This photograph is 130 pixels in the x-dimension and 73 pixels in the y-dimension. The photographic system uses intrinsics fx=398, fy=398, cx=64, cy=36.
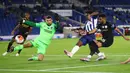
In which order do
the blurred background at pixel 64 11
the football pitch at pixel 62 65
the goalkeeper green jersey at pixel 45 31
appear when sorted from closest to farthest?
1. the football pitch at pixel 62 65
2. the goalkeeper green jersey at pixel 45 31
3. the blurred background at pixel 64 11

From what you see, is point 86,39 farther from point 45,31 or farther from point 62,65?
point 62,65

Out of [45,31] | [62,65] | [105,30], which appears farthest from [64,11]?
[62,65]

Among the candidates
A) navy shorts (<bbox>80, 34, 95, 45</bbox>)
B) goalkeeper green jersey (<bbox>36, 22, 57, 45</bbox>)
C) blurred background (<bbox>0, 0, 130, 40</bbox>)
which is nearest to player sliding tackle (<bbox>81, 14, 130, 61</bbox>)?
navy shorts (<bbox>80, 34, 95, 45</bbox>)

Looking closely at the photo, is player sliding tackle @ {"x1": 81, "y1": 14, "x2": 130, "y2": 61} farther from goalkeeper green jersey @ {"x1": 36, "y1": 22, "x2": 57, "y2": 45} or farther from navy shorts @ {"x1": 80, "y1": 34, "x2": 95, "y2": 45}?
goalkeeper green jersey @ {"x1": 36, "y1": 22, "x2": 57, "y2": 45}

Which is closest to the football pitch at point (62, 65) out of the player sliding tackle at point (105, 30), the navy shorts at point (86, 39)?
the player sliding tackle at point (105, 30)

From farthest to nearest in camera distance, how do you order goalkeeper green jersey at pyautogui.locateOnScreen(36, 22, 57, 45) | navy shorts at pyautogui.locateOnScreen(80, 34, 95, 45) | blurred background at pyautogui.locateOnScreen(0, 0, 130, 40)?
blurred background at pyautogui.locateOnScreen(0, 0, 130, 40) < goalkeeper green jersey at pyautogui.locateOnScreen(36, 22, 57, 45) < navy shorts at pyautogui.locateOnScreen(80, 34, 95, 45)

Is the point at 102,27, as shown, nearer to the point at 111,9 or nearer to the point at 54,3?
the point at 54,3

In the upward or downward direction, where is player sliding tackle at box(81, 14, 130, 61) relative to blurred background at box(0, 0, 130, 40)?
upward

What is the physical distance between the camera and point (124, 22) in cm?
5675

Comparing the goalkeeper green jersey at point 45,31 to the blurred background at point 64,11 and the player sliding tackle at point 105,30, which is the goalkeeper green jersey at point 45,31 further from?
the blurred background at point 64,11

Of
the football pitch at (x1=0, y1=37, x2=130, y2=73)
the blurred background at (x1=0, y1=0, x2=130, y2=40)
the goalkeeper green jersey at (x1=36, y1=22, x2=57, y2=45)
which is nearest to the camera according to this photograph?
the football pitch at (x1=0, y1=37, x2=130, y2=73)

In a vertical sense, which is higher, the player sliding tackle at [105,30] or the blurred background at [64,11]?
the player sliding tackle at [105,30]

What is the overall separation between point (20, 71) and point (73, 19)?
4188 centimetres

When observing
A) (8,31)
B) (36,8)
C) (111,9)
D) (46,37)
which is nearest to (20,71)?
(46,37)
